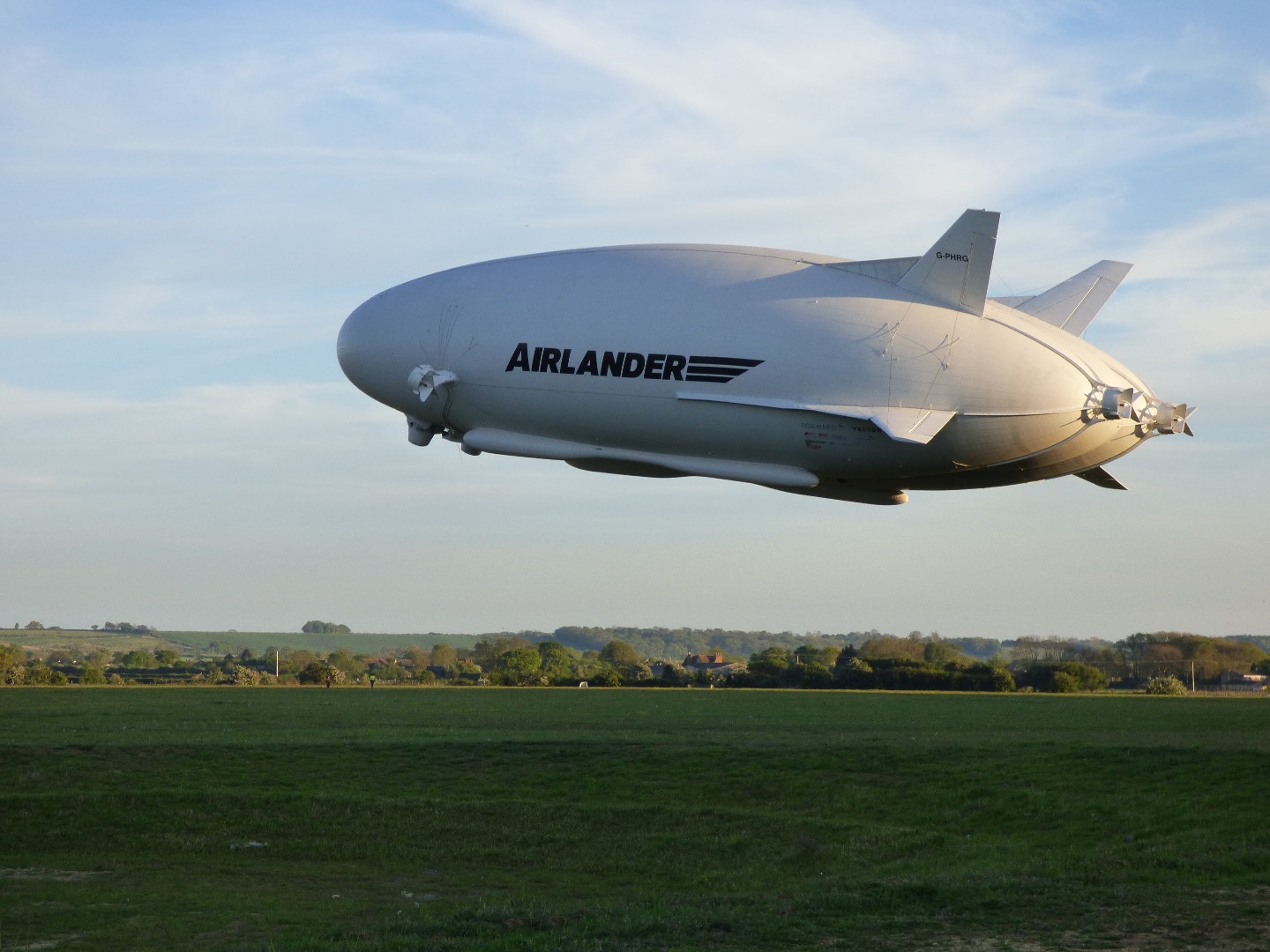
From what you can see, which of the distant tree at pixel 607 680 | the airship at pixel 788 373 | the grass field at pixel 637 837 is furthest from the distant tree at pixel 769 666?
the airship at pixel 788 373

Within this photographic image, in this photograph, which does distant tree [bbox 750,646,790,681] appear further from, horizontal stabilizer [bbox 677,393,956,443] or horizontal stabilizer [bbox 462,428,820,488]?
horizontal stabilizer [bbox 677,393,956,443]

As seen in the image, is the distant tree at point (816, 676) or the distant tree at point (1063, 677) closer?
the distant tree at point (1063, 677)

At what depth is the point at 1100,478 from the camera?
23281 millimetres

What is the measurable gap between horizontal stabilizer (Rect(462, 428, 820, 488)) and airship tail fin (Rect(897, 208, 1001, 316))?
11.2 ft

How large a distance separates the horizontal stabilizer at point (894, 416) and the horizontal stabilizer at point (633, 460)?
1464 mm

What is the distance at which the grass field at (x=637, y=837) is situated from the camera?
27125mm

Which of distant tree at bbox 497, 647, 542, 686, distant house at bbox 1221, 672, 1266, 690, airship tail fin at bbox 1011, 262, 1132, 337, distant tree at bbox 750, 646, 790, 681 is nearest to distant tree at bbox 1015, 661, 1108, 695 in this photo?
distant house at bbox 1221, 672, 1266, 690

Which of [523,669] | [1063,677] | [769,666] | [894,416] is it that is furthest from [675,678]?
[894,416]

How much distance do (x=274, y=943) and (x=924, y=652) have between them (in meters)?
178

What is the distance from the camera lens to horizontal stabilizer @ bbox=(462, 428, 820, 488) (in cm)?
2161

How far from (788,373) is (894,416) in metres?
1.71

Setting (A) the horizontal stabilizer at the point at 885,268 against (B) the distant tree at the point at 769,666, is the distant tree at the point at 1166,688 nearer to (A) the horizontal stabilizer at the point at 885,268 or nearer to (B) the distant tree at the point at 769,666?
(B) the distant tree at the point at 769,666

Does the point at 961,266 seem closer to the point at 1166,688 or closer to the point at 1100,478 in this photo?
the point at 1100,478

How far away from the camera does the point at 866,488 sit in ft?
76.4
